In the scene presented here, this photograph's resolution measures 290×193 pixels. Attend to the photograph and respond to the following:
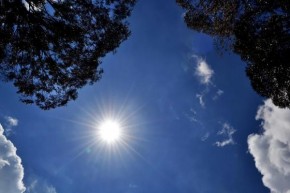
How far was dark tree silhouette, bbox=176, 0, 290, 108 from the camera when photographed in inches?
757

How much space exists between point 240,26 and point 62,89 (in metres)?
12.7

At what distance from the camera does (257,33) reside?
19938 millimetres

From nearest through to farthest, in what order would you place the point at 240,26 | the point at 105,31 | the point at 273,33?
the point at 273,33 → the point at 240,26 → the point at 105,31

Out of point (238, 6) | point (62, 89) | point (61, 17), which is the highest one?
point (238, 6)

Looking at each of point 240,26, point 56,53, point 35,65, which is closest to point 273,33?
point 240,26

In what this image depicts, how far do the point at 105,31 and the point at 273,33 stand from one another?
10.5 meters

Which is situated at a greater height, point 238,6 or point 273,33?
point 238,6

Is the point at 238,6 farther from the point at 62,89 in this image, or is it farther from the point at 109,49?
the point at 62,89

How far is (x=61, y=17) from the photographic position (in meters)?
21.0

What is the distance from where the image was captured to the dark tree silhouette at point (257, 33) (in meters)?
19.2

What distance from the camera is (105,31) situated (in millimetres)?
22250

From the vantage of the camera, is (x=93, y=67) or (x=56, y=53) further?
(x=93, y=67)

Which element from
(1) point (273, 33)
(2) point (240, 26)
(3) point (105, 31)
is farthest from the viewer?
(3) point (105, 31)

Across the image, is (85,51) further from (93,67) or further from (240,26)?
(240,26)
